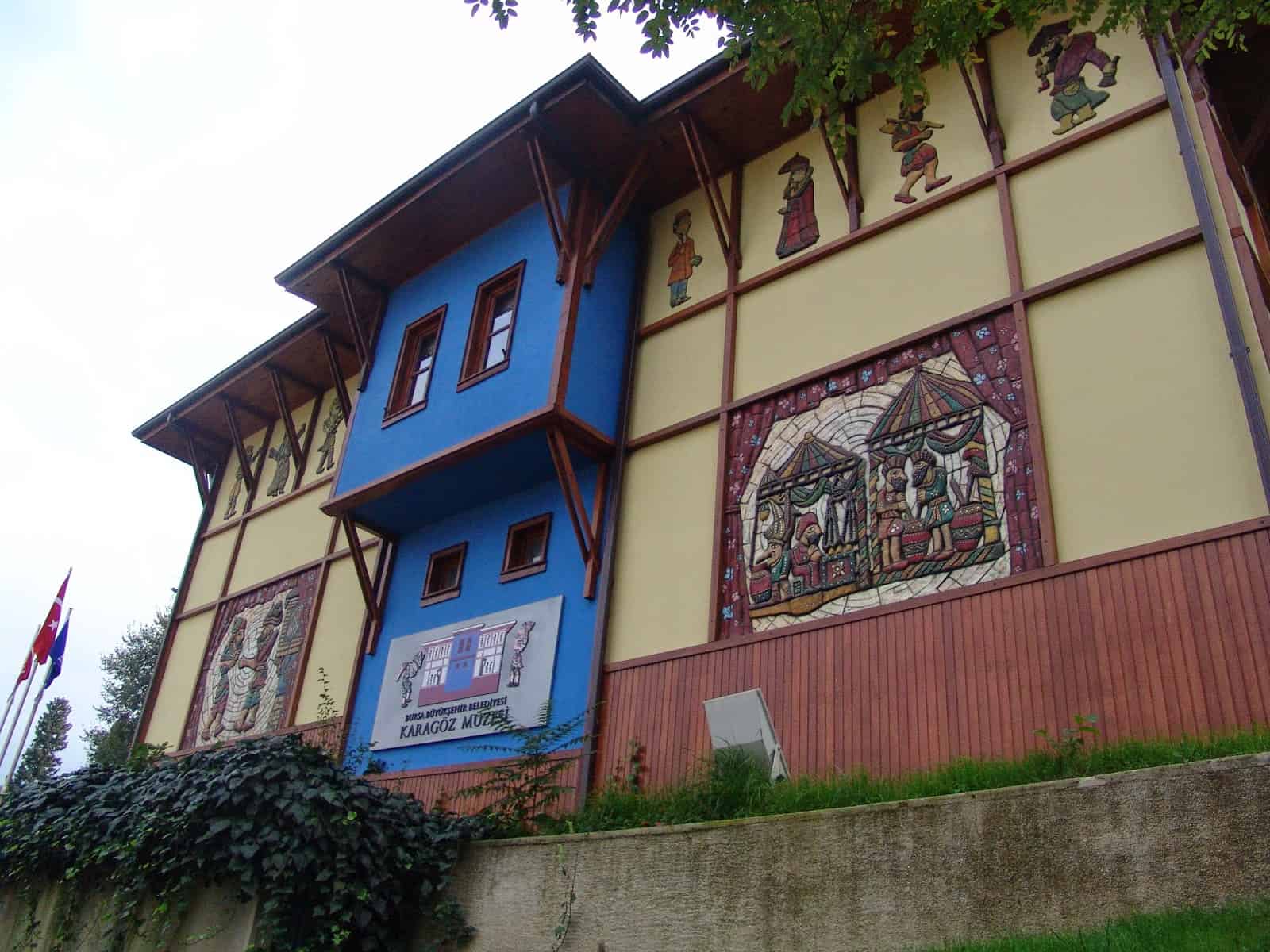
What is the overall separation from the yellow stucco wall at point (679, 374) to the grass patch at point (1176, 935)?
23.8ft

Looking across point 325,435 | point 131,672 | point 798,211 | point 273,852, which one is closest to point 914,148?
point 798,211

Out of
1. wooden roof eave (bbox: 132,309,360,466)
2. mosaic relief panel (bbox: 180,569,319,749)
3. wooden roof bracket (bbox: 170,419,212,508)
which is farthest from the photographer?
wooden roof bracket (bbox: 170,419,212,508)

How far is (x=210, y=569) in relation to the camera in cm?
1914

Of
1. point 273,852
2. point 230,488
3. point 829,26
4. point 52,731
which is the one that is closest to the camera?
point 829,26

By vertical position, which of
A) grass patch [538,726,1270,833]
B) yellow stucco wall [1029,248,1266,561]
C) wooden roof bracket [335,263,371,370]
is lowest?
grass patch [538,726,1270,833]

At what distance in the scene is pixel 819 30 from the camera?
267 inches

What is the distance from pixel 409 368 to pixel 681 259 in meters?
4.18

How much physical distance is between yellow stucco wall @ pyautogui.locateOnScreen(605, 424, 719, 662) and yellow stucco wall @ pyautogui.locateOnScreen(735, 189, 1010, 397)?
40.3 inches

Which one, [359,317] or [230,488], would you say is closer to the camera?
[359,317]

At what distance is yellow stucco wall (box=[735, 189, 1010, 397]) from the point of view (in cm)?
989

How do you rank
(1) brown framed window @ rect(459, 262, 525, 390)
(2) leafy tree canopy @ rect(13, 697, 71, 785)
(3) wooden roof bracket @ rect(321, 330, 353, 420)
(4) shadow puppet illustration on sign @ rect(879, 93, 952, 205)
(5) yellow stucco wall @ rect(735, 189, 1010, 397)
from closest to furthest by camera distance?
(5) yellow stucco wall @ rect(735, 189, 1010, 397) → (4) shadow puppet illustration on sign @ rect(879, 93, 952, 205) → (1) brown framed window @ rect(459, 262, 525, 390) → (3) wooden roof bracket @ rect(321, 330, 353, 420) → (2) leafy tree canopy @ rect(13, 697, 71, 785)

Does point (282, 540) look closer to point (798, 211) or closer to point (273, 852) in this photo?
point (273, 852)

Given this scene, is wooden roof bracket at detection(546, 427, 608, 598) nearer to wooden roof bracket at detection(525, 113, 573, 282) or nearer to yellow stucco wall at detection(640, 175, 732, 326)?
wooden roof bracket at detection(525, 113, 573, 282)

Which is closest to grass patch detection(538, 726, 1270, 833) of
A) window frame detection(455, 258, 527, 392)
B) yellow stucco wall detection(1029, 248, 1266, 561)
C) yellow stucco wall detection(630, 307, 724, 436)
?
yellow stucco wall detection(1029, 248, 1266, 561)
